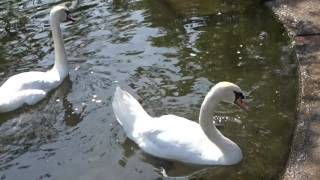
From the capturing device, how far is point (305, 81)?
20.7ft

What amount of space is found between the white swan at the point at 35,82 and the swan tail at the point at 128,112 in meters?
1.13

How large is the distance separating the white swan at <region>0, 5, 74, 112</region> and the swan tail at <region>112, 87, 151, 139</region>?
3.71ft

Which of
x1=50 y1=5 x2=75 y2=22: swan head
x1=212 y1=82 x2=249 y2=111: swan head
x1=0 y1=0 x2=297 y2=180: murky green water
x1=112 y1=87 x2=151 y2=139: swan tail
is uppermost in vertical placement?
x1=50 y1=5 x2=75 y2=22: swan head

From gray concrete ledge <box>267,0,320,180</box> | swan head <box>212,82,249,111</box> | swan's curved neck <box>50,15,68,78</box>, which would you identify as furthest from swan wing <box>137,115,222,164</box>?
swan's curved neck <box>50,15,68,78</box>

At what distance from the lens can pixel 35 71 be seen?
7.44m

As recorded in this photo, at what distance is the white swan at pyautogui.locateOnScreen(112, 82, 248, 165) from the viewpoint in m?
5.37

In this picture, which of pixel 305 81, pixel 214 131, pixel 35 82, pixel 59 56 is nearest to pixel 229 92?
pixel 214 131

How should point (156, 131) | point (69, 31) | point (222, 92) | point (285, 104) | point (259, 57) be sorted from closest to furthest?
point (222, 92) < point (156, 131) < point (285, 104) < point (259, 57) < point (69, 31)

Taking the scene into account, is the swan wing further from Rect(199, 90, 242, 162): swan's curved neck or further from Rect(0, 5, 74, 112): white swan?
Rect(0, 5, 74, 112): white swan

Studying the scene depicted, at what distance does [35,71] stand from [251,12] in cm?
316

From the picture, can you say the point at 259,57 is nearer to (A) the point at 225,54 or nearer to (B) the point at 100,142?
(A) the point at 225,54

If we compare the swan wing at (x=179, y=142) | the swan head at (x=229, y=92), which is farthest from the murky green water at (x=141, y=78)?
the swan head at (x=229, y=92)

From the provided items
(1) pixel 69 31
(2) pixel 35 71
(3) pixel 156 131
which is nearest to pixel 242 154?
(3) pixel 156 131

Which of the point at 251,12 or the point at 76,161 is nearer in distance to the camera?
the point at 76,161
